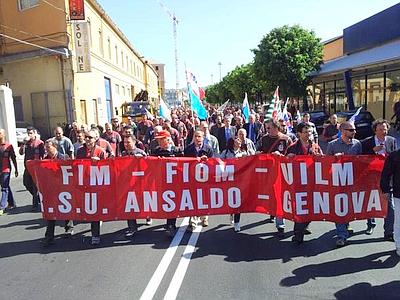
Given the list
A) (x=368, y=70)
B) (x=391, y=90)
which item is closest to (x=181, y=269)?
(x=391, y=90)

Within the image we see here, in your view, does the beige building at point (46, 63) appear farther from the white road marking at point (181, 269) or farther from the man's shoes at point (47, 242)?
the white road marking at point (181, 269)

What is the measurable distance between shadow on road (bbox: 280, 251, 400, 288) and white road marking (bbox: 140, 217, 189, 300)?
1.44 m

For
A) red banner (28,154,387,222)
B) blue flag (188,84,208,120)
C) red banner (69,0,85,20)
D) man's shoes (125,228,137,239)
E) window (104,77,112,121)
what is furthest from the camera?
window (104,77,112,121)

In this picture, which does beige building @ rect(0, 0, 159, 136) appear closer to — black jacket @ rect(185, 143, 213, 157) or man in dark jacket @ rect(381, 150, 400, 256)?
black jacket @ rect(185, 143, 213, 157)

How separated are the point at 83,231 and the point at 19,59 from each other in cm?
2018

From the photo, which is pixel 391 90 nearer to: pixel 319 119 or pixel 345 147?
pixel 319 119

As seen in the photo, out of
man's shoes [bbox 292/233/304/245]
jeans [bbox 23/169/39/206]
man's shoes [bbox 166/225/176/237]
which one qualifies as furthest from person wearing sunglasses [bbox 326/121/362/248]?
jeans [bbox 23/169/39/206]

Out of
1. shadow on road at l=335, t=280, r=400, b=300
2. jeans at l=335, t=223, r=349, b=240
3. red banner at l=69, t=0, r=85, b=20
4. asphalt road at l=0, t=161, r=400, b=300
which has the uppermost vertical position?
red banner at l=69, t=0, r=85, b=20

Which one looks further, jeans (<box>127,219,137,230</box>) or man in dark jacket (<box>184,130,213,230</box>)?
man in dark jacket (<box>184,130,213,230</box>)

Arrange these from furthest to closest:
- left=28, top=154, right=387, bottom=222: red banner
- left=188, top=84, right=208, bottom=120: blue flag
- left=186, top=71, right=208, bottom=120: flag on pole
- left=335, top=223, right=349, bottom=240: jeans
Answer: left=188, top=84, right=208, bottom=120: blue flag, left=186, top=71, right=208, bottom=120: flag on pole, left=28, top=154, right=387, bottom=222: red banner, left=335, top=223, right=349, bottom=240: jeans

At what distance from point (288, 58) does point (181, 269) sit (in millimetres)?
28000

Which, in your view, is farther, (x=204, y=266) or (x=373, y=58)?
(x=373, y=58)

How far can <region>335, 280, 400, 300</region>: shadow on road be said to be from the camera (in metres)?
4.28

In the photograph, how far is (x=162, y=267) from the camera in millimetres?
5250
